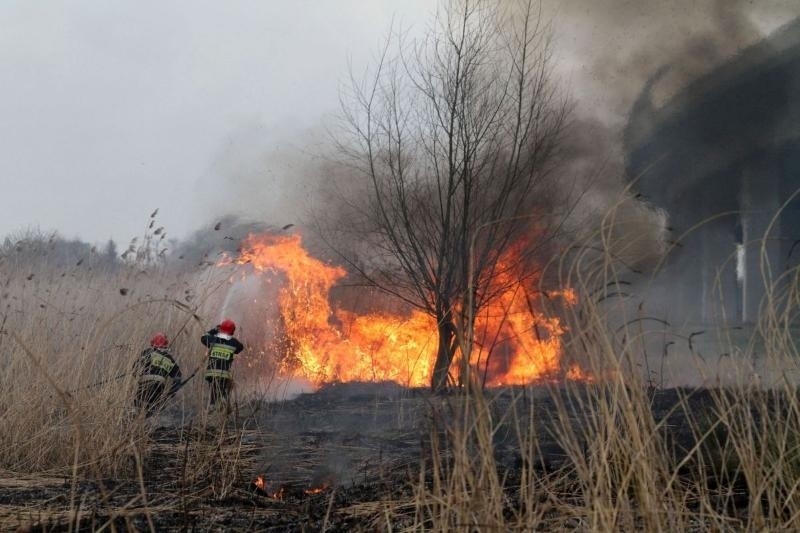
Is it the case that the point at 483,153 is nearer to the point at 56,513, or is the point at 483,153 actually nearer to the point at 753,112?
the point at 56,513

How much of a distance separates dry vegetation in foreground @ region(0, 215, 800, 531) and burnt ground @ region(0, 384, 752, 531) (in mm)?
23

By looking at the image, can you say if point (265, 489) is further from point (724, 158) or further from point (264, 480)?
point (724, 158)

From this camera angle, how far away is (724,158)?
1520 cm

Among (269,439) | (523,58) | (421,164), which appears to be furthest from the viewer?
(421,164)

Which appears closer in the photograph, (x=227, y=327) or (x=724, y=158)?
(x=227, y=327)

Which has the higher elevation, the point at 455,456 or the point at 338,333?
the point at 338,333

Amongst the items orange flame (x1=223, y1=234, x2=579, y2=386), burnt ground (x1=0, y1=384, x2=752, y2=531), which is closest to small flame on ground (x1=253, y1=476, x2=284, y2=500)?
burnt ground (x1=0, y1=384, x2=752, y2=531)

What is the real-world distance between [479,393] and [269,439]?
4857mm

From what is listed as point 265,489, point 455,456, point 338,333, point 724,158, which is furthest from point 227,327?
point 724,158

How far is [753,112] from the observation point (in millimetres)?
14602

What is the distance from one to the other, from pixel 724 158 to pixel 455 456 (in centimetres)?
1458

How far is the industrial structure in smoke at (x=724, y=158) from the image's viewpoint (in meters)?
13.8

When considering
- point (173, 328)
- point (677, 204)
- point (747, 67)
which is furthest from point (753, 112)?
point (173, 328)

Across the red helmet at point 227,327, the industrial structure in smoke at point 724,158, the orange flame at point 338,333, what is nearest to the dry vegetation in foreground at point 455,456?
the red helmet at point 227,327
